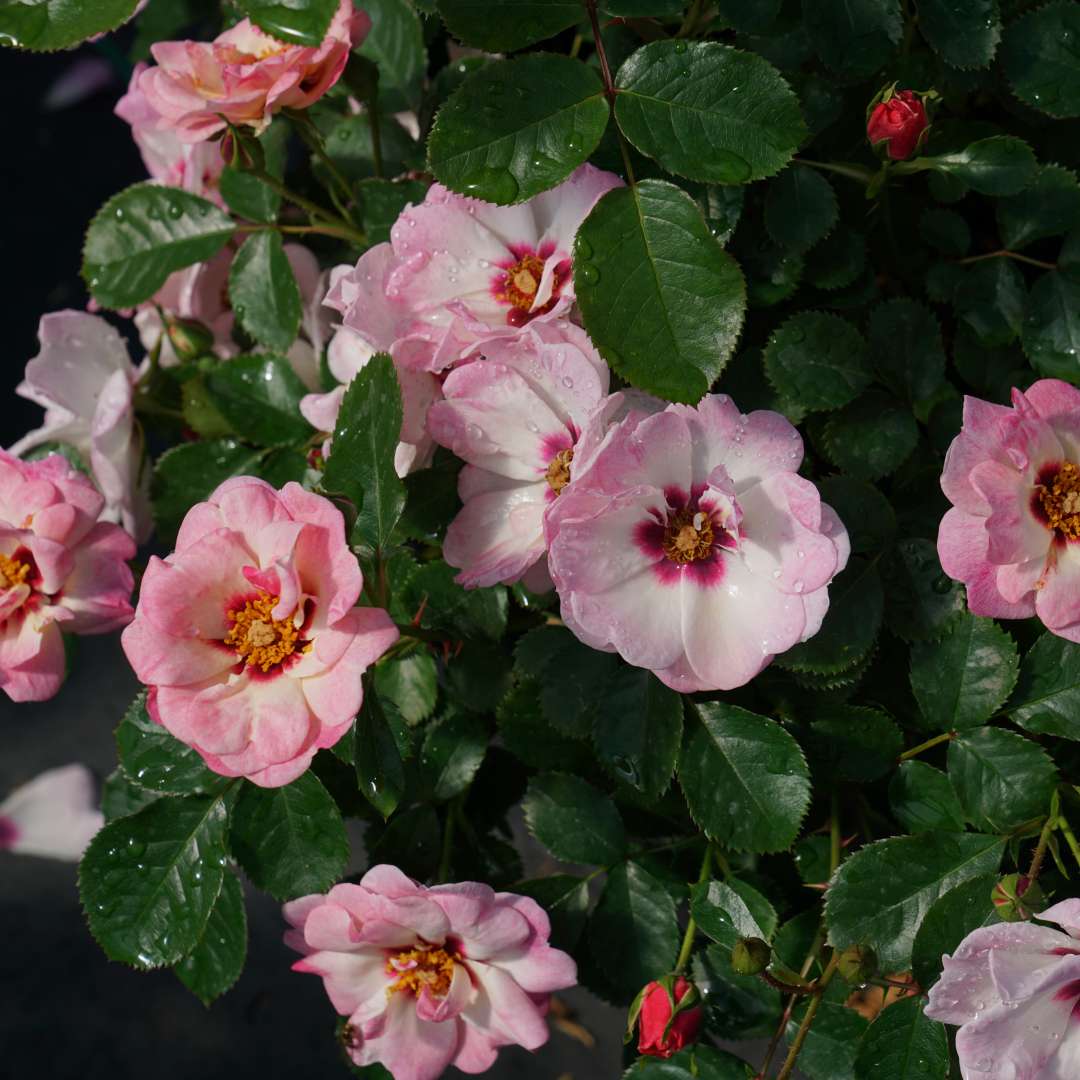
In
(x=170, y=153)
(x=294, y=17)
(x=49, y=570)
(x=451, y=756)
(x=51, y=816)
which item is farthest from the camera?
(x=51, y=816)

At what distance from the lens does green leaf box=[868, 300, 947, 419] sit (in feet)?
2.06

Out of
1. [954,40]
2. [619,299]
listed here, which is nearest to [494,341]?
[619,299]

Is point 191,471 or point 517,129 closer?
point 517,129

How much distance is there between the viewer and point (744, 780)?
0.59m

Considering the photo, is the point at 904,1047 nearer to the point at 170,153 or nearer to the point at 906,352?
the point at 906,352

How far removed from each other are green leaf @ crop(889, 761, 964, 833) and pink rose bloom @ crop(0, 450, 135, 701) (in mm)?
404

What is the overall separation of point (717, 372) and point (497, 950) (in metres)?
0.30

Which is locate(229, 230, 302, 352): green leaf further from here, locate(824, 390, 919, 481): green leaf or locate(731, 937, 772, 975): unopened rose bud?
locate(731, 937, 772, 975): unopened rose bud

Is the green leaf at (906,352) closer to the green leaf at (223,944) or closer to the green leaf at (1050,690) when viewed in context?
the green leaf at (1050,690)

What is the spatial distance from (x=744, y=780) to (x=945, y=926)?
109 millimetres

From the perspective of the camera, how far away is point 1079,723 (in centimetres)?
59

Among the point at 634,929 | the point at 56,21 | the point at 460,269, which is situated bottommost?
the point at 634,929

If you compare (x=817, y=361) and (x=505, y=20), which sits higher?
(x=505, y=20)

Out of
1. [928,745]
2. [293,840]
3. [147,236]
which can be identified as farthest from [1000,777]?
[147,236]
